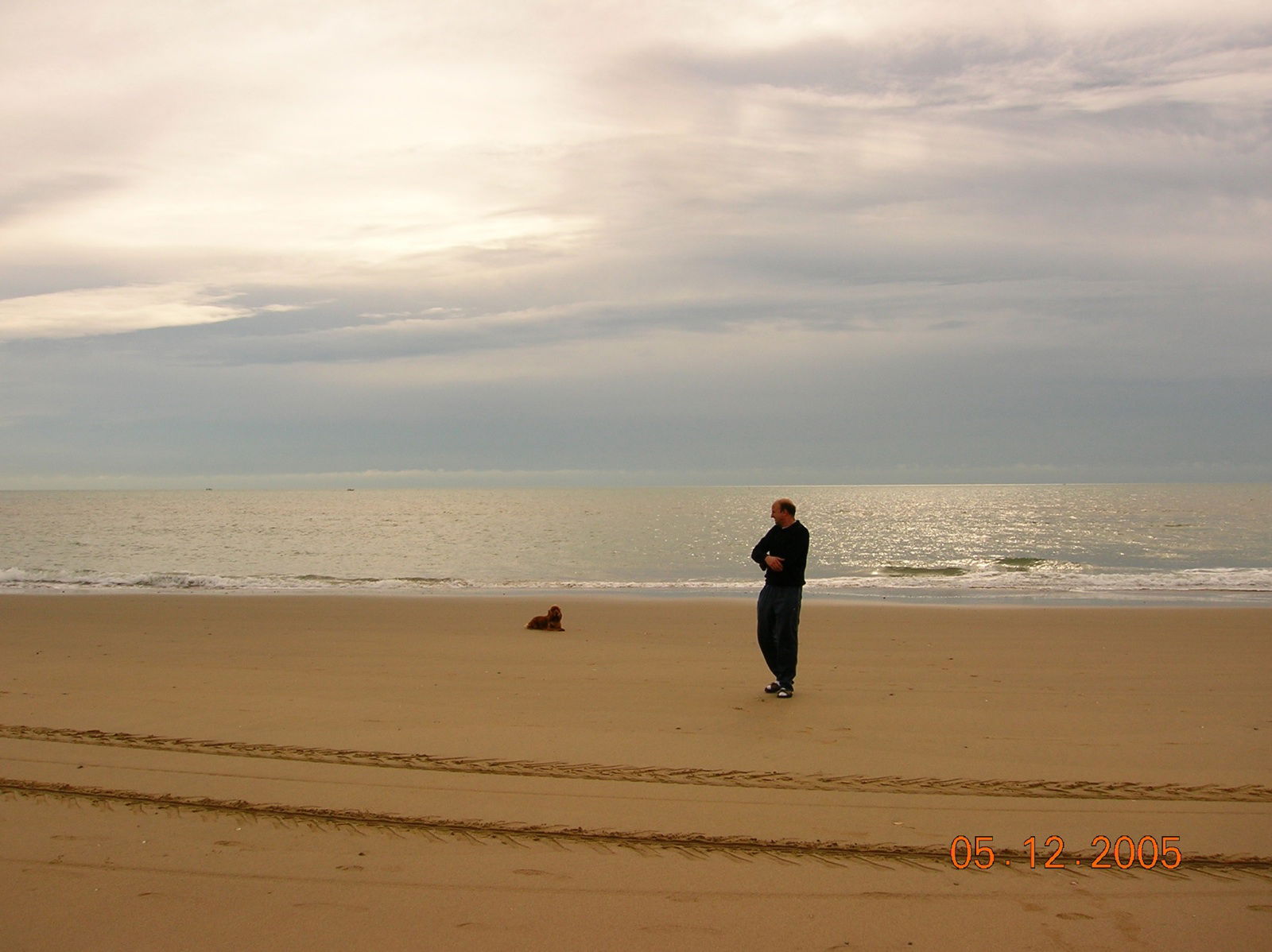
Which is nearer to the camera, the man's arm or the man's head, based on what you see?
the man's arm

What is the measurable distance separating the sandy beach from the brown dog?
2174 millimetres

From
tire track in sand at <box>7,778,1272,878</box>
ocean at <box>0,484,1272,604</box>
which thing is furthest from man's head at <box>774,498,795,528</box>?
ocean at <box>0,484,1272,604</box>

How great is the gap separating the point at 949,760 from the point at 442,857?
11.9 feet

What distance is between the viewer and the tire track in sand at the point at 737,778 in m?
5.41

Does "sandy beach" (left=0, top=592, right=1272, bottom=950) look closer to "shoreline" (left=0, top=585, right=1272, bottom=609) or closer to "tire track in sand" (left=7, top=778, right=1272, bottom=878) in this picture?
"tire track in sand" (left=7, top=778, right=1272, bottom=878)

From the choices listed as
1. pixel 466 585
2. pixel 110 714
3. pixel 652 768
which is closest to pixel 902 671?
pixel 652 768

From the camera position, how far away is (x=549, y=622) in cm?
1311

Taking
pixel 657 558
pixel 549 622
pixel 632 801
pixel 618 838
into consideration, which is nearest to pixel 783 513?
pixel 632 801

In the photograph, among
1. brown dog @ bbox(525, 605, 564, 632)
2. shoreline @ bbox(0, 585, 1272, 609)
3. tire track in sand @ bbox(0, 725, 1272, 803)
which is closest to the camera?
tire track in sand @ bbox(0, 725, 1272, 803)

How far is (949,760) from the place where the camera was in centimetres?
616

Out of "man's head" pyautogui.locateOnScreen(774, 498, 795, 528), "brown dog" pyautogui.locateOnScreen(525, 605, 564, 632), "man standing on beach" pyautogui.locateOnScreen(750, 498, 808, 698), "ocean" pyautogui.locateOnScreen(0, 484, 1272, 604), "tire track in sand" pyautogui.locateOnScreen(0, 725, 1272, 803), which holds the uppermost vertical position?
"man's head" pyautogui.locateOnScreen(774, 498, 795, 528)

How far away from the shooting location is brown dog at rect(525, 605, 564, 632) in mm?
13055

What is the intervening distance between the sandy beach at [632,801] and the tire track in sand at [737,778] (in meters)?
0.03

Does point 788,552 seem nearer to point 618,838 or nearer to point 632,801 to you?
point 632,801
